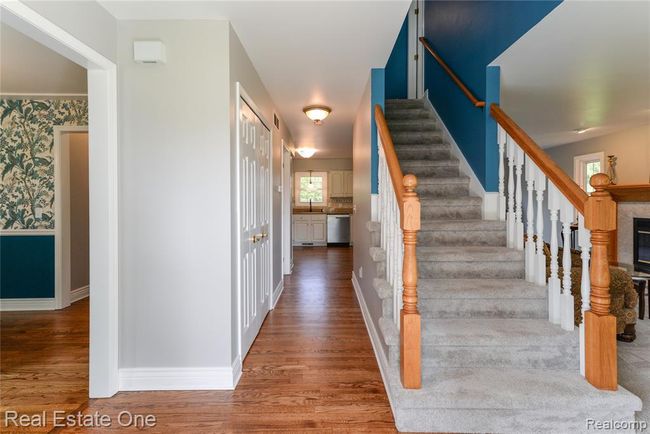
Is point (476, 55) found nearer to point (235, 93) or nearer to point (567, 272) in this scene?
point (567, 272)

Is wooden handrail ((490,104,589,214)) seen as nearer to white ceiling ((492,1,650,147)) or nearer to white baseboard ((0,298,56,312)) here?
white ceiling ((492,1,650,147))

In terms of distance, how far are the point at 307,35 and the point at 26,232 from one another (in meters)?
3.79

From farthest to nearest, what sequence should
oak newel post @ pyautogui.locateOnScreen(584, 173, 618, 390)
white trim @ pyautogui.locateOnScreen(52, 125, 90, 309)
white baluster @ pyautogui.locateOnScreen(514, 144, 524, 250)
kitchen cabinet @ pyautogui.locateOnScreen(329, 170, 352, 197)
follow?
kitchen cabinet @ pyautogui.locateOnScreen(329, 170, 352, 197), white trim @ pyautogui.locateOnScreen(52, 125, 90, 309), white baluster @ pyautogui.locateOnScreen(514, 144, 524, 250), oak newel post @ pyautogui.locateOnScreen(584, 173, 618, 390)

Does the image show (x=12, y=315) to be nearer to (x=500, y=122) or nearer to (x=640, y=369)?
(x=500, y=122)

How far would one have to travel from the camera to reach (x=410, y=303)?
5.45ft

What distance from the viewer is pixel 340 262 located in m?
6.27

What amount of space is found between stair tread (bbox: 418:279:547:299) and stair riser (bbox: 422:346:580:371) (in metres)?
0.35

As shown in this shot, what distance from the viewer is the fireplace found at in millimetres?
4258

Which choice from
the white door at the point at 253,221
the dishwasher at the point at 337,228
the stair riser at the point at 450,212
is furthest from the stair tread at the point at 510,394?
the dishwasher at the point at 337,228

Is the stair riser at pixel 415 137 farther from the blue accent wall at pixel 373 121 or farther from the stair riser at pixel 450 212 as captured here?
the stair riser at pixel 450 212

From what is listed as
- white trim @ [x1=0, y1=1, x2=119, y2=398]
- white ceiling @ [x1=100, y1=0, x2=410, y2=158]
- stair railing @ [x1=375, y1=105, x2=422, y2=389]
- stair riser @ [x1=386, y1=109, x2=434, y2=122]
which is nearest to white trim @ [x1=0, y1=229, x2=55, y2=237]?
white trim @ [x1=0, y1=1, x2=119, y2=398]

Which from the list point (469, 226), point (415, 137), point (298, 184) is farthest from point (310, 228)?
point (469, 226)

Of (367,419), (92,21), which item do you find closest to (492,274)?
(367,419)

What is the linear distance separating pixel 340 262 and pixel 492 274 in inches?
160
